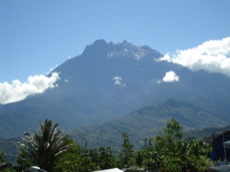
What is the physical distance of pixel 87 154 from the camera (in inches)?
4058

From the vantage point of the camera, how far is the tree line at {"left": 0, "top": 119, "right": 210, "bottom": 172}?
50312 mm

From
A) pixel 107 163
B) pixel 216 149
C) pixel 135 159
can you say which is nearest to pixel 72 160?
pixel 107 163

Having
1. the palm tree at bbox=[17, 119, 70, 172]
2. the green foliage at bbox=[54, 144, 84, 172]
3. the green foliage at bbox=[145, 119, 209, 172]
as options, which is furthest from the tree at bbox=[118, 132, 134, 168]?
the palm tree at bbox=[17, 119, 70, 172]

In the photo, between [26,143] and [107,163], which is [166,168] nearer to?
[107,163]

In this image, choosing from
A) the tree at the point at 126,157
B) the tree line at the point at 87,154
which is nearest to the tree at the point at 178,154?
the tree line at the point at 87,154

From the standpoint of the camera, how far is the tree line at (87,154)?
50.3 metres

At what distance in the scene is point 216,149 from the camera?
114 metres

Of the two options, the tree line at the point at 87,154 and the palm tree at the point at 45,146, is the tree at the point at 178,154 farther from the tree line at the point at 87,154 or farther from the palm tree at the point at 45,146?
the palm tree at the point at 45,146

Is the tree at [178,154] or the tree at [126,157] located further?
the tree at [126,157]

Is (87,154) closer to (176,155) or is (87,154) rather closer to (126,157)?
(126,157)

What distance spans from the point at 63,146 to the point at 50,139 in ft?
7.16

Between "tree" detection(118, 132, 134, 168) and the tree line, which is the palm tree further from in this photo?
"tree" detection(118, 132, 134, 168)

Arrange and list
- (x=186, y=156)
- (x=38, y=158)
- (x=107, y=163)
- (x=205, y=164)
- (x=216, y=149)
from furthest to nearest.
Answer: (x=216, y=149) → (x=107, y=163) → (x=186, y=156) → (x=205, y=164) → (x=38, y=158)

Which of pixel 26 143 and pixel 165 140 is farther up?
pixel 165 140
